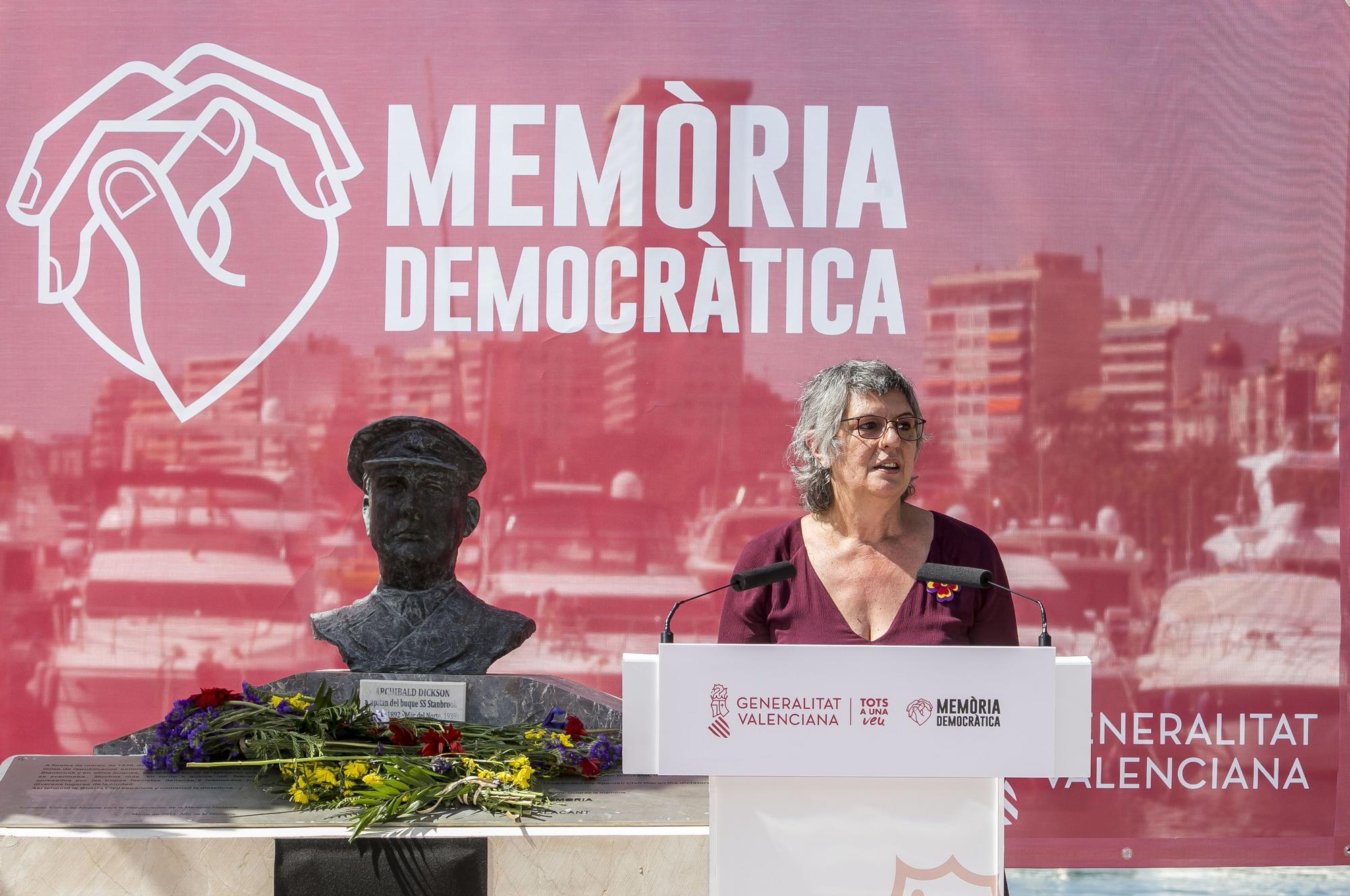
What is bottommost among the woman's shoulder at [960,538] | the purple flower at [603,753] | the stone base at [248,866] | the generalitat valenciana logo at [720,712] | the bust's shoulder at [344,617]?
the stone base at [248,866]

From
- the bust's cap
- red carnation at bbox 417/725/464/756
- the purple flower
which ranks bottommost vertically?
the purple flower

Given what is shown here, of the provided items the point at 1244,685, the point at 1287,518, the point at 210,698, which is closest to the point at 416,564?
the point at 210,698

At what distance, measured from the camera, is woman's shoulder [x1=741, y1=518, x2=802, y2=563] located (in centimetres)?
214

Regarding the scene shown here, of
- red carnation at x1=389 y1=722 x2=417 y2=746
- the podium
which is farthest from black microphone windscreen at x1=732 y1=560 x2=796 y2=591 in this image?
red carnation at x1=389 y1=722 x2=417 y2=746

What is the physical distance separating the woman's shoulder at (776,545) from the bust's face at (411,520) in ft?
3.64

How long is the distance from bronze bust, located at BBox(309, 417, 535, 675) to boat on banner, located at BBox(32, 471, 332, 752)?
0.58m

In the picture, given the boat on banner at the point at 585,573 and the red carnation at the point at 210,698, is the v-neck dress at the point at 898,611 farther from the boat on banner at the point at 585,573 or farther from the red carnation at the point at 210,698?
the boat on banner at the point at 585,573

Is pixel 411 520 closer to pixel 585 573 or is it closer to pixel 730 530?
pixel 585 573

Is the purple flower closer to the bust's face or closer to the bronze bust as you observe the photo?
the bronze bust

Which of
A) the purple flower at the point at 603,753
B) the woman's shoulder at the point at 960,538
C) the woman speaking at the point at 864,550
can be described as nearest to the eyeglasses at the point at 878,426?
the woman speaking at the point at 864,550

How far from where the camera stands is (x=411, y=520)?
2986 mm

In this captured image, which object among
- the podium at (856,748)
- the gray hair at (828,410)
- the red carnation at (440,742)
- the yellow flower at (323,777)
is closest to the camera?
the podium at (856,748)

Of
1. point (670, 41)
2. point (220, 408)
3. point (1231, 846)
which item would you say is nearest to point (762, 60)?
point (670, 41)

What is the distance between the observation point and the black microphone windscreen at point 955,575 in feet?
4.93
